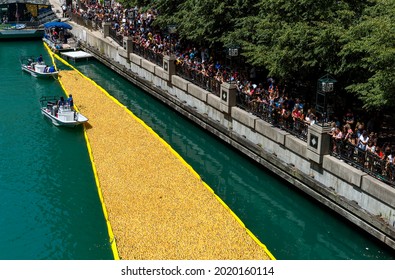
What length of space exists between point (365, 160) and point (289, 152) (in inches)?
184

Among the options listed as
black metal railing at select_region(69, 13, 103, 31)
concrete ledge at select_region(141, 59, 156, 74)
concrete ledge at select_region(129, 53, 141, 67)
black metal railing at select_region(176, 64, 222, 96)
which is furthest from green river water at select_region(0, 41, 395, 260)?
black metal railing at select_region(69, 13, 103, 31)

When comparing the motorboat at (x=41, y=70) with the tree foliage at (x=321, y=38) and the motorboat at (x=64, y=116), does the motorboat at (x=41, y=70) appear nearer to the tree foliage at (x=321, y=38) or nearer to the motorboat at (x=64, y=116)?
the motorboat at (x=64, y=116)

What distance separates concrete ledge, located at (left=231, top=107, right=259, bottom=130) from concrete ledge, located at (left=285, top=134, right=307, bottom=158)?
3.03m

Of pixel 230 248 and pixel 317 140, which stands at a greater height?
pixel 317 140

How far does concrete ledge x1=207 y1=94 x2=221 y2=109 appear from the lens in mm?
30984

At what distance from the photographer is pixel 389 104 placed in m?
21.6

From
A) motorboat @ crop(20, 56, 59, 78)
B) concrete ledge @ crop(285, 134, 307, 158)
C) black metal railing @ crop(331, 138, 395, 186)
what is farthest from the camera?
motorboat @ crop(20, 56, 59, 78)

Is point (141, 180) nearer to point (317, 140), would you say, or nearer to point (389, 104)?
point (317, 140)

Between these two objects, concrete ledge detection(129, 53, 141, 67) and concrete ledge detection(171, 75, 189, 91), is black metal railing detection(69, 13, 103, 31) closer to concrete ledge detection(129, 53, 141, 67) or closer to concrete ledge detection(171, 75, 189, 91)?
concrete ledge detection(129, 53, 141, 67)

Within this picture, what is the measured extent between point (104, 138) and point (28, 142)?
4294 millimetres

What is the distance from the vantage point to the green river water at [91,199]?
2058 cm

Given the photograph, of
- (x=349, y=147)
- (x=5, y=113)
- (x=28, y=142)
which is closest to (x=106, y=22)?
(x=5, y=113)

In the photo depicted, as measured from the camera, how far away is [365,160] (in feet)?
69.3

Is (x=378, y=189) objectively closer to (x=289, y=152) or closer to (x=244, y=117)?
(x=289, y=152)
